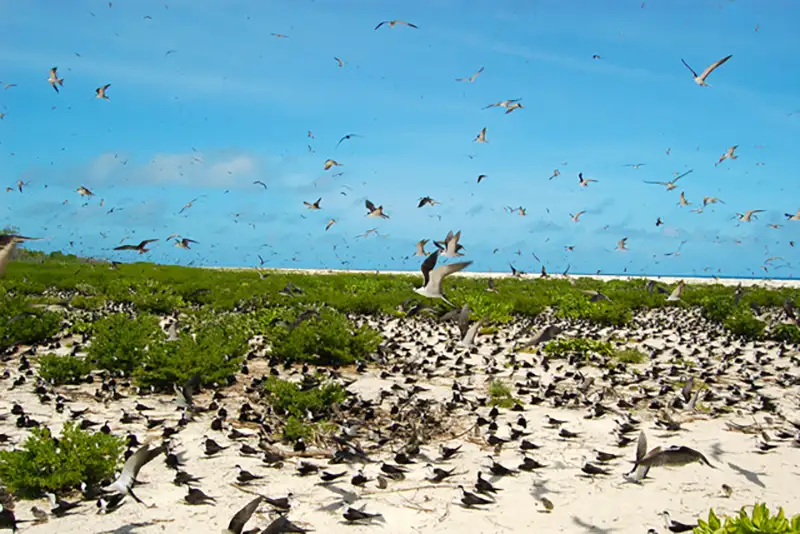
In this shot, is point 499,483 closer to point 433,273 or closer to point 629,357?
point 433,273

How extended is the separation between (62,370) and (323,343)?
4.65m

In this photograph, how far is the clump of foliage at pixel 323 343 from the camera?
1250cm

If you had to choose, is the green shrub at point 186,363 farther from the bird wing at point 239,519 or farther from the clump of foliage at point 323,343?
the bird wing at point 239,519

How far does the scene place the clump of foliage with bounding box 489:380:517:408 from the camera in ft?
32.6

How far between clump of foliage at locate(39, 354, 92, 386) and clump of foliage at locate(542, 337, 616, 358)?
378 inches

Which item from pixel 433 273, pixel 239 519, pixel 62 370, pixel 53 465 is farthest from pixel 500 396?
pixel 62 370

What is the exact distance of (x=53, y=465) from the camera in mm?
6086

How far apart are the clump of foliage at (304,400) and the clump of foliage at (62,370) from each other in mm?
3702

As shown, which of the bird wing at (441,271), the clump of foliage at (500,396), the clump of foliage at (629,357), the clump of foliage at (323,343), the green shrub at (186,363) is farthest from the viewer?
the clump of foliage at (629,357)

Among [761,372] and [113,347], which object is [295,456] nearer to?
[113,347]

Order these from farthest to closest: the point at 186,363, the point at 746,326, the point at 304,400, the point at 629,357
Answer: the point at 746,326 < the point at 629,357 < the point at 186,363 < the point at 304,400

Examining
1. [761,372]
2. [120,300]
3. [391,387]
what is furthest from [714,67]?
[120,300]

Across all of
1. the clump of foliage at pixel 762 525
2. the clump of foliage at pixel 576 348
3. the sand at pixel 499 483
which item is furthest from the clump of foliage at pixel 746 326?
the clump of foliage at pixel 762 525

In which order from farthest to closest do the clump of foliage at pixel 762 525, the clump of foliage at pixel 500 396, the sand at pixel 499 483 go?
the clump of foliage at pixel 500 396 < the sand at pixel 499 483 < the clump of foliage at pixel 762 525
